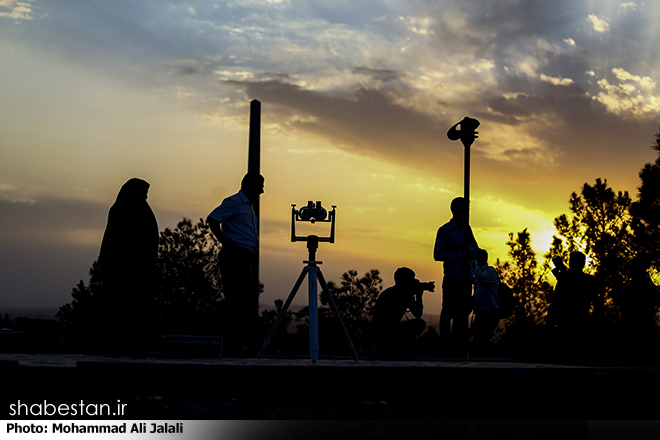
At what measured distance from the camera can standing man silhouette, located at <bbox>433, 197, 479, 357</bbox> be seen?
25.2ft

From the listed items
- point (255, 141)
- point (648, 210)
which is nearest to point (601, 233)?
point (648, 210)

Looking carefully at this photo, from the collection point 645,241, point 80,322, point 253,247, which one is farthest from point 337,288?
point 645,241

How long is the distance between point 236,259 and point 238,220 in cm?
42

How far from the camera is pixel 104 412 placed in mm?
3818

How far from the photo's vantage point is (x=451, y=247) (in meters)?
7.91

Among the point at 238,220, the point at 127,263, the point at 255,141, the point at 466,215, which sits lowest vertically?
the point at 127,263

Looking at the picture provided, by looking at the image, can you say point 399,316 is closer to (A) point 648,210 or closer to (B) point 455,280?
(B) point 455,280

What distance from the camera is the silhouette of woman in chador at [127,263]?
6254 mm

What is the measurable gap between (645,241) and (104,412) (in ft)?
110

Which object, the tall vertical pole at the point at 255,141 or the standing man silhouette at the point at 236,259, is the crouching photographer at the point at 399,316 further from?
the tall vertical pole at the point at 255,141

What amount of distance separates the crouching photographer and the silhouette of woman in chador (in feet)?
8.79

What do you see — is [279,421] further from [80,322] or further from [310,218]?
[80,322]

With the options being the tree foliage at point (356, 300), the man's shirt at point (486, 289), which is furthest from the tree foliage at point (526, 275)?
the man's shirt at point (486, 289)

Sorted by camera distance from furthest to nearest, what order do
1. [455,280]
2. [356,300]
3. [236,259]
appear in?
[356,300] → [455,280] → [236,259]
